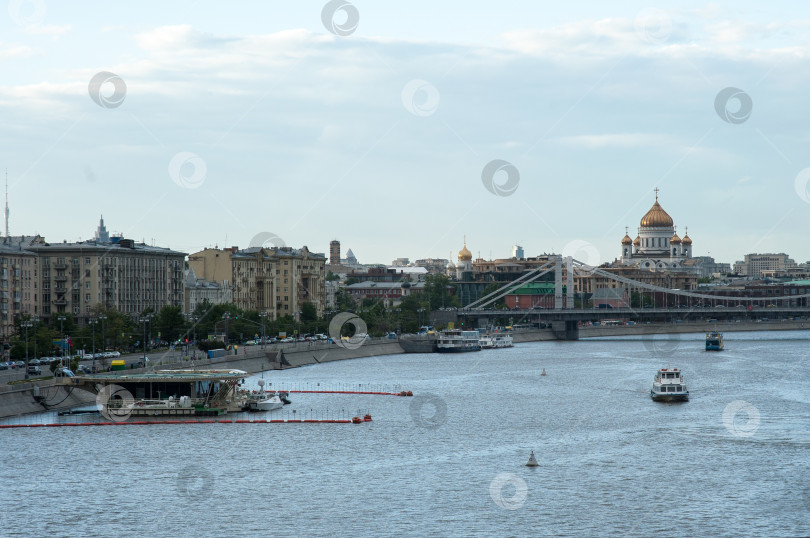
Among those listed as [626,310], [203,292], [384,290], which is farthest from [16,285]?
[384,290]

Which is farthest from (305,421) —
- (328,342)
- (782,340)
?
(782,340)

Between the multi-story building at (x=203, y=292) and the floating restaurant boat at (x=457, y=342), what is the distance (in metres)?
19.5

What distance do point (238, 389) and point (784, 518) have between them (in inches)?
1145

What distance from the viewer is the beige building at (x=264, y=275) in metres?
119

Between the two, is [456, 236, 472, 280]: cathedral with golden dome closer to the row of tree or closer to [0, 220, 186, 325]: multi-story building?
the row of tree

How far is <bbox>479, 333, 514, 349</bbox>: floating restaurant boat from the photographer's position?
4422 inches

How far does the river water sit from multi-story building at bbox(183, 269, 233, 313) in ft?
170

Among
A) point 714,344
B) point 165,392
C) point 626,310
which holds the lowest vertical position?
point 165,392

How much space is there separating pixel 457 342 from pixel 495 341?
815cm

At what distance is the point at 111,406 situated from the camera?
170ft

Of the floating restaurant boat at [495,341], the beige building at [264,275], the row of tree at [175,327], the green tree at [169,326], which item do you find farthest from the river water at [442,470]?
the beige building at [264,275]

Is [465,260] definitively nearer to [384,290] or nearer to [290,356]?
[384,290]

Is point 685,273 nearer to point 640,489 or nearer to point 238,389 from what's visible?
point 238,389

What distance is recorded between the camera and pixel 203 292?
374 ft
